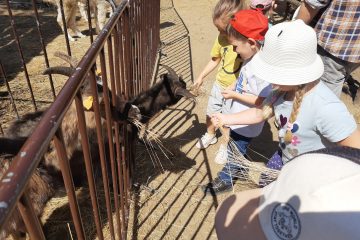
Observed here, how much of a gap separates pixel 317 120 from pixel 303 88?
0.70ft

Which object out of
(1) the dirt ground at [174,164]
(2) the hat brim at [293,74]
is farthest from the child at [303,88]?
(1) the dirt ground at [174,164]

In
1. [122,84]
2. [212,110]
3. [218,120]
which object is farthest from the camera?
[212,110]

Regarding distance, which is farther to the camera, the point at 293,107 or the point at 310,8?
the point at 310,8

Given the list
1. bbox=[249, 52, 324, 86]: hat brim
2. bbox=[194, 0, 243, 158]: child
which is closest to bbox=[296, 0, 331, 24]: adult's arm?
bbox=[194, 0, 243, 158]: child

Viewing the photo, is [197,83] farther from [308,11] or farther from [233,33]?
[308,11]

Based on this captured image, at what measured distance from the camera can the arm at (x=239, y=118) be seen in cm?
253

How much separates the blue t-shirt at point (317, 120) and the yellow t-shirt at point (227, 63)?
3.56ft

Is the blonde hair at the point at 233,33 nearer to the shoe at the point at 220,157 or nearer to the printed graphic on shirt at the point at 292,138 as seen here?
the printed graphic on shirt at the point at 292,138

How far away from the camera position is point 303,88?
2111mm

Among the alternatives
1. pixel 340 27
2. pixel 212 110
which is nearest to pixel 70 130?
pixel 212 110

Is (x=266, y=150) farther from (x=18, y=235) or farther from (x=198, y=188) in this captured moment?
(x=18, y=235)

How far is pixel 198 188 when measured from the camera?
3596 millimetres

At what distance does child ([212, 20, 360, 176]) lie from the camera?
76.7 inches

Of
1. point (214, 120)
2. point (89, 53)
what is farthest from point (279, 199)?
point (214, 120)
